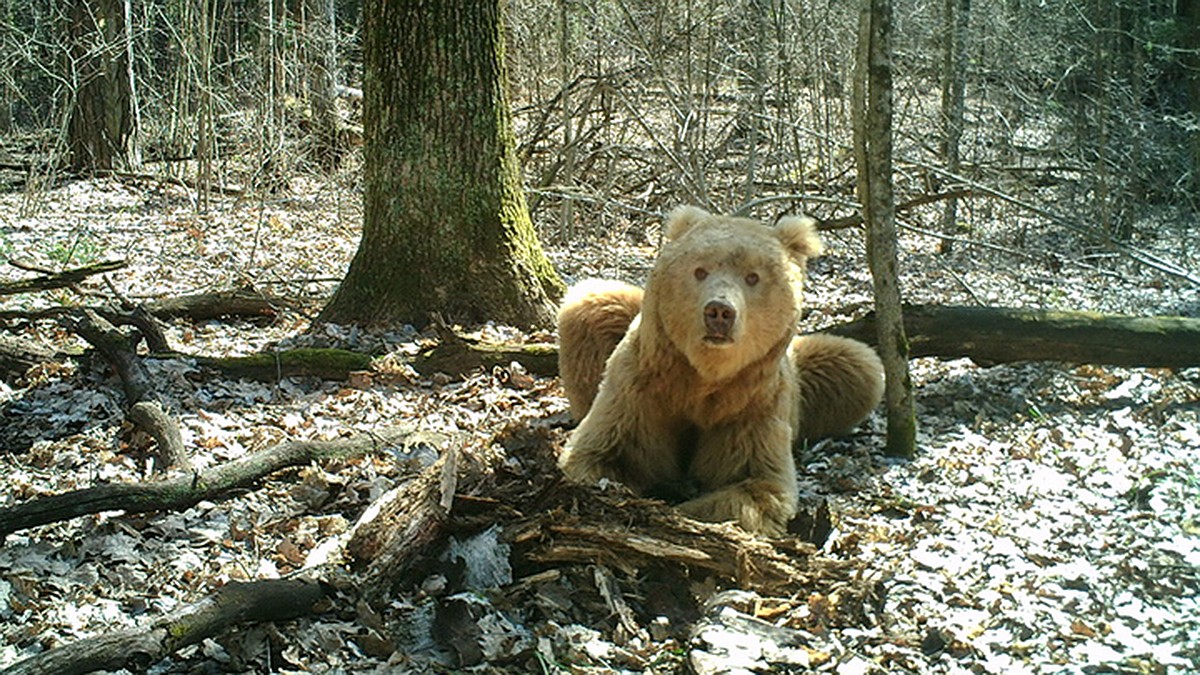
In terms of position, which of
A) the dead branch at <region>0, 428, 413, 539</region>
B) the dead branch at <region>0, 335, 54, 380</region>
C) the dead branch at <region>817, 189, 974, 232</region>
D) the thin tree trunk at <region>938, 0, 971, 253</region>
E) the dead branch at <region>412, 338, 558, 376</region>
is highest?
the thin tree trunk at <region>938, 0, 971, 253</region>

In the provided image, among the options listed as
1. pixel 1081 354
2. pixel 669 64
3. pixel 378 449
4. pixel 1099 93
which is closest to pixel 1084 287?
pixel 1099 93

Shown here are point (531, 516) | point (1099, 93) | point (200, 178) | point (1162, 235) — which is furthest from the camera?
point (200, 178)

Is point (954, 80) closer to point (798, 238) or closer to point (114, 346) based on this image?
point (798, 238)

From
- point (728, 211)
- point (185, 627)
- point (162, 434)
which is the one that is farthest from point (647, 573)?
point (728, 211)

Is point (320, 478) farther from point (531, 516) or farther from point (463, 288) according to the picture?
point (463, 288)

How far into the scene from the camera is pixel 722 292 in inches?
177

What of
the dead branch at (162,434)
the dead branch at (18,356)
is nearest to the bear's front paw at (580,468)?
the dead branch at (162,434)

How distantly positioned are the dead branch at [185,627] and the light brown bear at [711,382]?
5.17 feet

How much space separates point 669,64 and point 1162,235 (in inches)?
236

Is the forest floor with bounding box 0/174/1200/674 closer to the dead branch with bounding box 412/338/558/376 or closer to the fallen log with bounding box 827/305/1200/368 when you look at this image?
the dead branch with bounding box 412/338/558/376

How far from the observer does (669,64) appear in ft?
35.7

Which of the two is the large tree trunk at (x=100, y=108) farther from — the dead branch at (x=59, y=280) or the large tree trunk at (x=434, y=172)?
the large tree trunk at (x=434, y=172)

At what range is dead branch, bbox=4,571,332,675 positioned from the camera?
9.87 ft

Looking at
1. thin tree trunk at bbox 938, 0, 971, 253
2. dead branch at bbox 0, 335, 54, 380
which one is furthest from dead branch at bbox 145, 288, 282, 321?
thin tree trunk at bbox 938, 0, 971, 253
